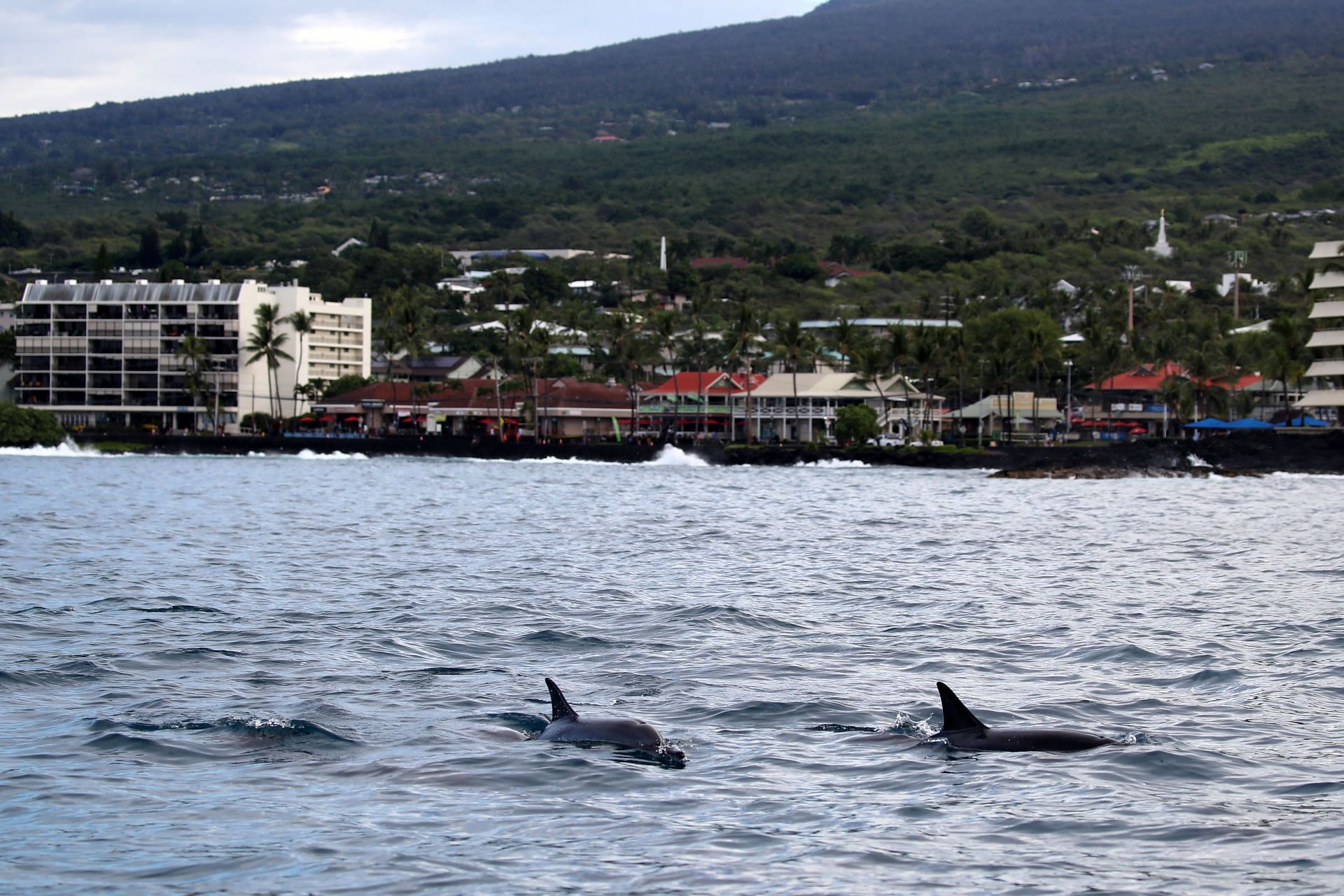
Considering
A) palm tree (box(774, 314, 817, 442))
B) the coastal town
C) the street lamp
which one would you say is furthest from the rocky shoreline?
the street lamp

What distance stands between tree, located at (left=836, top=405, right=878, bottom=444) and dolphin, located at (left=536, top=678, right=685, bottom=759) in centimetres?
9179

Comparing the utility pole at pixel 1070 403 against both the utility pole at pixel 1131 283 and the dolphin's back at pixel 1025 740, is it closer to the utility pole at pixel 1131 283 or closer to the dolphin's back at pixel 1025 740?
the utility pole at pixel 1131 283

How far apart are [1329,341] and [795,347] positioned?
37.7 m

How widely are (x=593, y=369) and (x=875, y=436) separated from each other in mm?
47644

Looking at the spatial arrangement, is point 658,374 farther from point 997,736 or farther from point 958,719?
point 997,736

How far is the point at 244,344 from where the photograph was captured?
135 meters

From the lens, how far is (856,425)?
347 ft

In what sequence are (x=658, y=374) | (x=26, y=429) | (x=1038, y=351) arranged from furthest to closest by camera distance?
(x=658, y=374) → (x=26, y=429) → (x=1038, y=351)

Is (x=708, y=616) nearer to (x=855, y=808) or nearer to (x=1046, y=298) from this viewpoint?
(x=855, y=808)

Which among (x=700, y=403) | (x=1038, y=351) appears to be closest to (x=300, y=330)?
(x=700, y=403)

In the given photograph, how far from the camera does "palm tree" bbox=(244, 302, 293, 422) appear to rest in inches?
5123

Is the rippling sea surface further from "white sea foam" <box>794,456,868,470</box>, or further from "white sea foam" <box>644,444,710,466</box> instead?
"white sea foam" <box>644,444,710,466</box>

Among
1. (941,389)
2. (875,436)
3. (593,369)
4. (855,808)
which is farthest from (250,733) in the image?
(593,369)

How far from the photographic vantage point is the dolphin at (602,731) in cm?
1441
